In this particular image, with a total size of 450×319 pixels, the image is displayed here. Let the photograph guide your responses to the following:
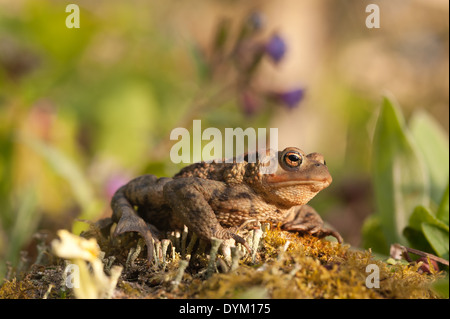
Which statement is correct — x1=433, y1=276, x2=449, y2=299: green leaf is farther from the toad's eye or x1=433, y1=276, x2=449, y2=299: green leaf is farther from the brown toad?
the toad's eye

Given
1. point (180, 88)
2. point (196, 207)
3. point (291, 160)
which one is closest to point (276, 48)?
point (291, 160)

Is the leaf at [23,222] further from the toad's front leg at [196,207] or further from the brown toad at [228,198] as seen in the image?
the toad's front leg at [196,207]

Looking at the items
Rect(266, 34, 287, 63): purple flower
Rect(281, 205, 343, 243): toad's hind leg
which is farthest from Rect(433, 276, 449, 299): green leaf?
Rect(266, 34, 287, 63): purple flower

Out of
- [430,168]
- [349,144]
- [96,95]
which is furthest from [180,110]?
[430,168]

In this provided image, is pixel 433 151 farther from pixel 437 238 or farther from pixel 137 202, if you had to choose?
pixel 137 202

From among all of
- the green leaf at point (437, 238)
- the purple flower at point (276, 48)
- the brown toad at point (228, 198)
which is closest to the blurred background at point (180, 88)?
the purple flower at point (276, 48)

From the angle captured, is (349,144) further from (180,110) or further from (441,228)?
(441,228)
